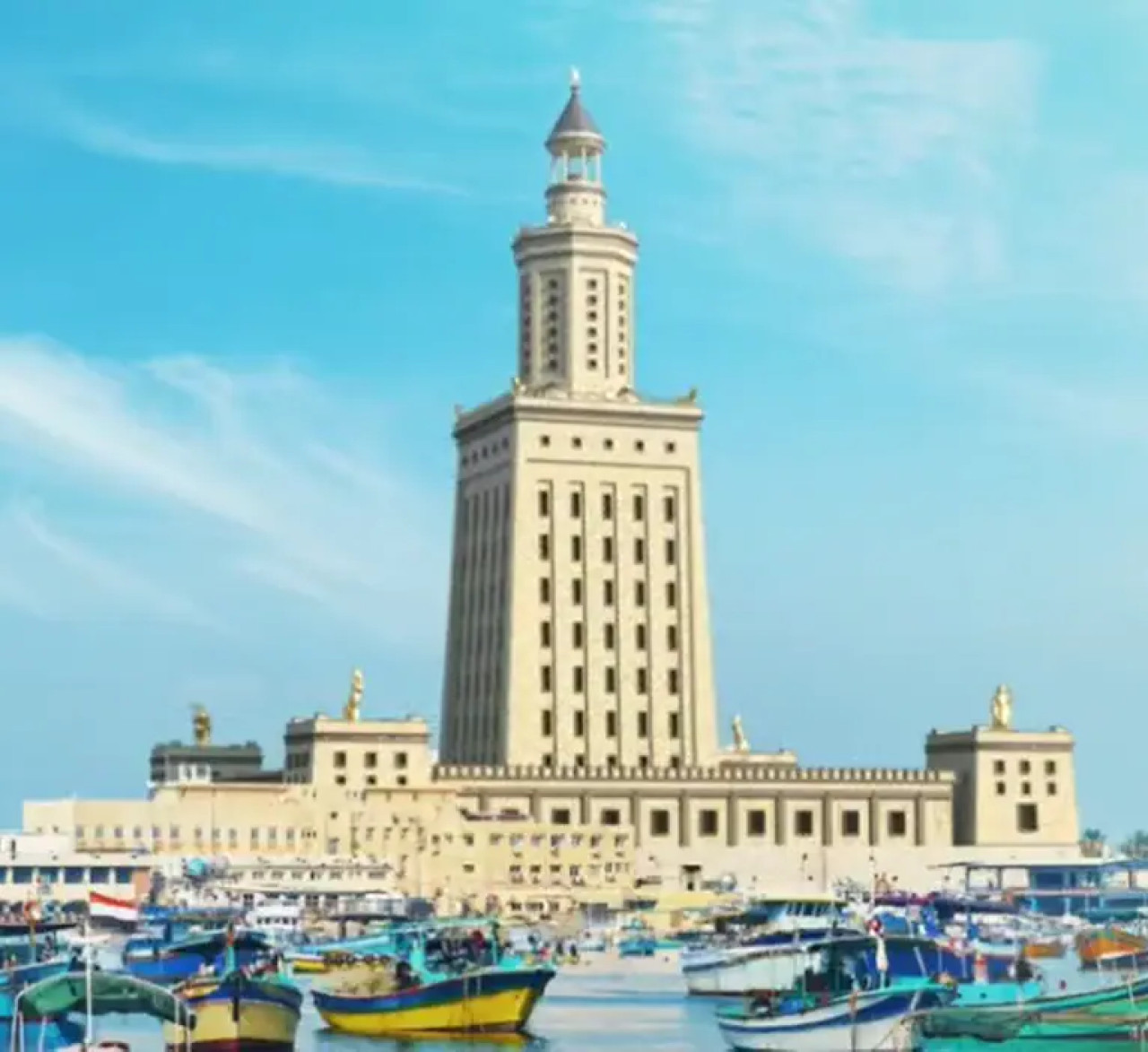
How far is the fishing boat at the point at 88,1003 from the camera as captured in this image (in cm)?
6631

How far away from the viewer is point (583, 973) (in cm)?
11600

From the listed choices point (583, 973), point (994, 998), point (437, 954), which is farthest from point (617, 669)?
point (994, 998)

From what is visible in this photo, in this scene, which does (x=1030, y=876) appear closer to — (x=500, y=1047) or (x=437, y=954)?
(x=437, y=954)

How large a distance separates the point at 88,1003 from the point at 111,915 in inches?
2319

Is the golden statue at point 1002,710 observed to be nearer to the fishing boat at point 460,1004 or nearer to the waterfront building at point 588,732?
the waterfront building at point 588,732

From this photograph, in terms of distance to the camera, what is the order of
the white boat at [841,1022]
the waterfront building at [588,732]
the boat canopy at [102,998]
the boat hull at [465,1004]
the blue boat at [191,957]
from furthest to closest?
the waterfront building at [588,732], the blue boat at [191,957], the boat hull at [465,1004], the white boat at [841,1022], the boat canopy at [102,998]

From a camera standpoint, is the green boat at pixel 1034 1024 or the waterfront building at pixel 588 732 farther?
the waterfront building at pixel 588 732

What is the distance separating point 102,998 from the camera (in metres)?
67.1

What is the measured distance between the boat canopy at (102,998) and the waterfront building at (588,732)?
8011 centimetres

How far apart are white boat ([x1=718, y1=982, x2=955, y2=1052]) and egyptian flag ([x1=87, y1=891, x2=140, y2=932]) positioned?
Answer: 48235 mm

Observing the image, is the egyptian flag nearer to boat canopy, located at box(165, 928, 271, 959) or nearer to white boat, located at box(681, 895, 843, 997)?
boat canopy, located at box(165, 928, 271, 959)

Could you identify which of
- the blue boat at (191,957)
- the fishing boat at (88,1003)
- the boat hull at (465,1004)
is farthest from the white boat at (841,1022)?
the blue boat at (191,957)

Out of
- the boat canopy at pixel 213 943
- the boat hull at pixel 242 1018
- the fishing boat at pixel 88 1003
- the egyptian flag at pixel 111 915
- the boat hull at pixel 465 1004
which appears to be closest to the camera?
the fishing boat at pixel 88 1003

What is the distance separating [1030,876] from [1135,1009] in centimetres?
9134
